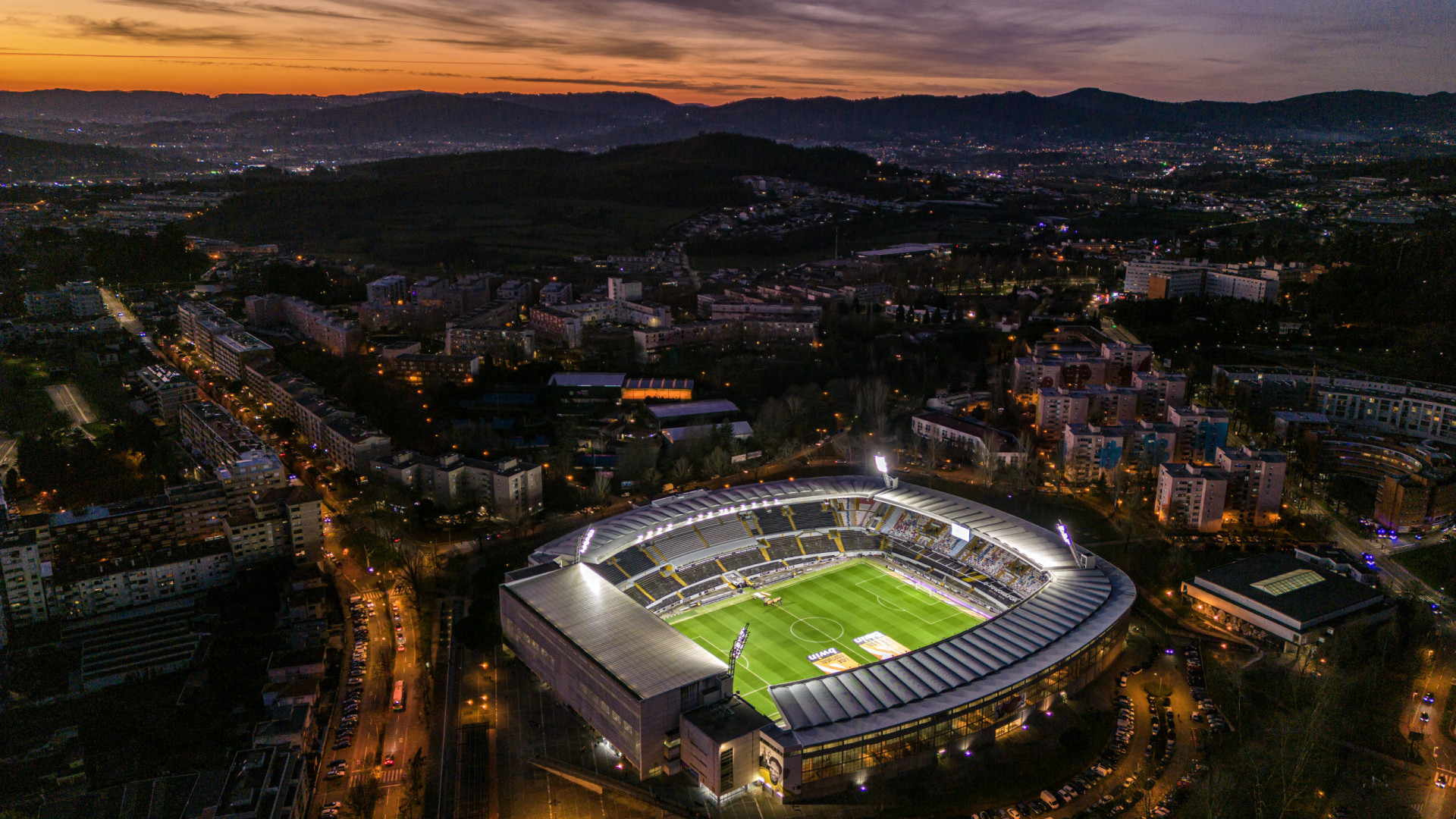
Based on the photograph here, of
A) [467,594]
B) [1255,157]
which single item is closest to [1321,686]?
[467,594]

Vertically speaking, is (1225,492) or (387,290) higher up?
(387,290)

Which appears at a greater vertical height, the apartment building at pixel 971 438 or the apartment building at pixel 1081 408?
the apartment building at pixel 1081 408

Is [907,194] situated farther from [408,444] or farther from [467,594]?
[467,594]

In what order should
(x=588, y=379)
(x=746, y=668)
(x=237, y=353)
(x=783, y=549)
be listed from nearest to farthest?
(x=746, y=668), (x=783, y=549), (x=588, y=379), (x=237, y=353)

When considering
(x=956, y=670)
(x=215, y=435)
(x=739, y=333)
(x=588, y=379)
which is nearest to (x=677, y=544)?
(x=956, y=670)

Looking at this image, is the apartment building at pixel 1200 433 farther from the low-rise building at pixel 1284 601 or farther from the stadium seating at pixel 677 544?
the stadium seating at pixel 677 544

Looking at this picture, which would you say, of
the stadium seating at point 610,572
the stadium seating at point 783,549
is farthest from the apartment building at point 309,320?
the stadium seating at point 783,549

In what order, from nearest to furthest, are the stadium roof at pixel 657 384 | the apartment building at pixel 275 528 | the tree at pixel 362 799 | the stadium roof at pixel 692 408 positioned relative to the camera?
the tree at pixel 362 799 < the apartment building at pixel 275 528 < the stadium roof at pixel 692 408 < the stadium roof at pixel 657 384

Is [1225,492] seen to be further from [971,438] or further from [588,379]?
[588,379]

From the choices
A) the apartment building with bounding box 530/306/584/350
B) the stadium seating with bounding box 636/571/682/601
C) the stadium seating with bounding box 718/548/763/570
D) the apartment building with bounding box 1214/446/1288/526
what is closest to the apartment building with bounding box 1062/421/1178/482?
the apartment building with bounding box 1214/446/1288/526
